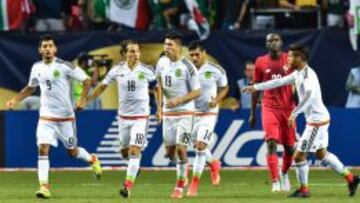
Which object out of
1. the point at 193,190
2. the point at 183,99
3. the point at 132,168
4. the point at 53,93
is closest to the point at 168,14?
the point at 53,93

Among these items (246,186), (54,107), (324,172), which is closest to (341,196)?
(246,186)

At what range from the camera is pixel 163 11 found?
30.5m

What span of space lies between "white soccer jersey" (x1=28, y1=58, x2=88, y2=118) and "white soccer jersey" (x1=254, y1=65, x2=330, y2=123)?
2.98m

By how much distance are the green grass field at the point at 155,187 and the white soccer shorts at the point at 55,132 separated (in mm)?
784

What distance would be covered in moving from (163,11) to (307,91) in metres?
10.0

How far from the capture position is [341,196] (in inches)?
838

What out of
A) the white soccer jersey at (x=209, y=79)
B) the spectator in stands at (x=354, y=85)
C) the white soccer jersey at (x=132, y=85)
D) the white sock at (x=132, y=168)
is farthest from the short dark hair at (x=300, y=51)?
the spectator in stands at (x=354, y=85)

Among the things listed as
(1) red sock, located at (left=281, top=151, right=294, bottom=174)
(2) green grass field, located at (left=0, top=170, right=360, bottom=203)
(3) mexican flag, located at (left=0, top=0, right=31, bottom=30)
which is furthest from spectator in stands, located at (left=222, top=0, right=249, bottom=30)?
(1) red sock, located at (left=281, top=151, right=294, bottom=174)

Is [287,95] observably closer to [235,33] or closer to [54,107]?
[54,107]

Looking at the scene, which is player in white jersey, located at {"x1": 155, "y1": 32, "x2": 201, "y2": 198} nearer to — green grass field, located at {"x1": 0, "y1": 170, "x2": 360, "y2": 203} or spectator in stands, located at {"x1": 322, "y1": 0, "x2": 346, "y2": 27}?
green grass field, located at {"x1": 0, "y1": 170, "x2": 360, "y2": 203}

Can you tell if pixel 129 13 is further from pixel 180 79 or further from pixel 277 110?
pixel 180 79

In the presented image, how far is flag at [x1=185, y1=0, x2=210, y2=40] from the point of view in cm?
2975

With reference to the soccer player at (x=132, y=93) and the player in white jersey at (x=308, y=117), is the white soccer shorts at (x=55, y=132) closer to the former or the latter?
the soccer player at (x=132, y=93)

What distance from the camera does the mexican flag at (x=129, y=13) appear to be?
30594 mm
